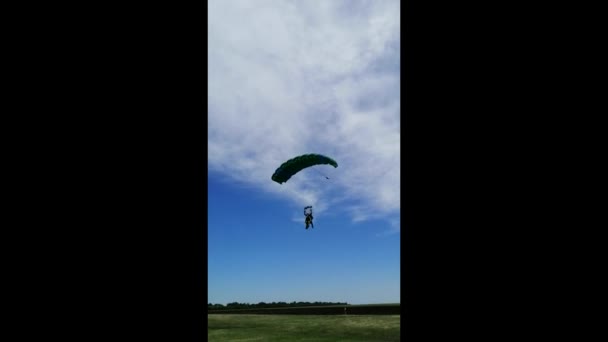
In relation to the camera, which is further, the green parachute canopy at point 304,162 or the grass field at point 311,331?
the grass field at point 311,331

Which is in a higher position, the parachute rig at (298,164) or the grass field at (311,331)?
the parachute rig at (298,164)

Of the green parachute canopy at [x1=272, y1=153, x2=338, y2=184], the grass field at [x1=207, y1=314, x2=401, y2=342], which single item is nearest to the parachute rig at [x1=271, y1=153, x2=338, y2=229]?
the green parachute canopy at [x1=272, y1=153, x2=338, y2=184]

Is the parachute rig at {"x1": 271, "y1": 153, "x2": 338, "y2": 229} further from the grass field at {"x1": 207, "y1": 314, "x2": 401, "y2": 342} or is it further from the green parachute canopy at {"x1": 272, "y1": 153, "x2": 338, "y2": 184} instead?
the grass field at {"x1": 207, "y1": 314, "x2": 401, "y2": 342}

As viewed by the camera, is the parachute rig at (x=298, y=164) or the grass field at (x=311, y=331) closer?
the parachute rig at (x=298, y=164)

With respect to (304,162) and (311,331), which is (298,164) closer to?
(304,162)

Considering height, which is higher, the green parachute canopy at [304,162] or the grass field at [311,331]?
the green parachute canopy at [304,162]

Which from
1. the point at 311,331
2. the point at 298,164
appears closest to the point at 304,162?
the point at 298,164

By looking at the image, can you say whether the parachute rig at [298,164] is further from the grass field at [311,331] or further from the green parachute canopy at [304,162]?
the grass field at [311,331]

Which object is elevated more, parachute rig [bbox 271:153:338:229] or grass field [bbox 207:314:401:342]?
parachute rig [bbox 271:153:338:229]

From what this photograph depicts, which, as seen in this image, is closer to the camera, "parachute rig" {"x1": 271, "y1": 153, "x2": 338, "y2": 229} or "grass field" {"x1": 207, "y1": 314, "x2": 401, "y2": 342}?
"parachute rig" {"x1": 271, "y1": 153, "x2": 338, "y2": 229}

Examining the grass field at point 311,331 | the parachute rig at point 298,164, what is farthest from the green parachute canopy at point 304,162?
the grass field at point 311,331
